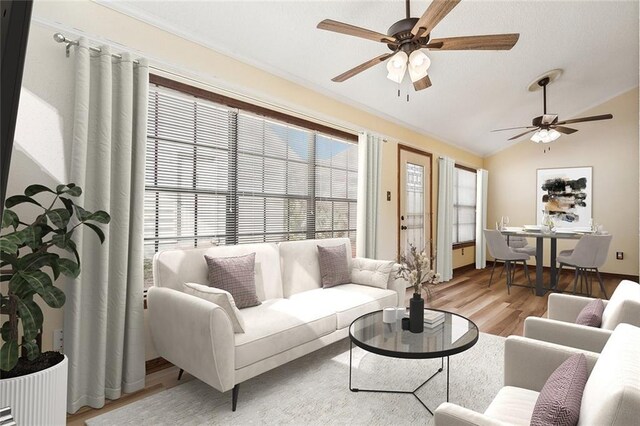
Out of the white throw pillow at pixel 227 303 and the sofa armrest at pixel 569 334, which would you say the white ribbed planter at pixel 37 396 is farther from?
the sofa armrest at pixel 569 334

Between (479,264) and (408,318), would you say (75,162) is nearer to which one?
(408,318)

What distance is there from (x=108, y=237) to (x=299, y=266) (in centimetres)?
169

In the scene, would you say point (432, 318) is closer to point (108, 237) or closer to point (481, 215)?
point (108, 237)

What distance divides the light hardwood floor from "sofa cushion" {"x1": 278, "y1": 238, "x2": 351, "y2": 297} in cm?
116

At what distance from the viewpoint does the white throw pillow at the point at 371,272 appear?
3.70m

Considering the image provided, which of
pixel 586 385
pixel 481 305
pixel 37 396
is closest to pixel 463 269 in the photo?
pixel 481 305

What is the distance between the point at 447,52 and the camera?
387 cm

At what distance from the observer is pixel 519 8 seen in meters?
3.37

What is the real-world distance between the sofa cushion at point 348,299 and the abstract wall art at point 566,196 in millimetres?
5494

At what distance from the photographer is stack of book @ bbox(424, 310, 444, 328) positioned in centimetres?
258

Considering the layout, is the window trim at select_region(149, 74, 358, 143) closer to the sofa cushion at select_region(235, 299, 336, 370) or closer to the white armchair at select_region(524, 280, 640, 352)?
the sofa cushion at select_region(235, 299, 336, 370)

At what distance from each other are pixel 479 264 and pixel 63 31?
307 inches

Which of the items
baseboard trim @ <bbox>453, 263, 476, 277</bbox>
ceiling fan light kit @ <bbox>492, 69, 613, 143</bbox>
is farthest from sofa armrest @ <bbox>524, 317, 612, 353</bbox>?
baseboard trim @ <bbox>453, 263, 476, 277</bbox>

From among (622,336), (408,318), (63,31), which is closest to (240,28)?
(63,31)
